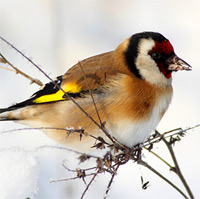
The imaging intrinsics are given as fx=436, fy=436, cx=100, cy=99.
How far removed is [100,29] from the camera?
16.2 feet

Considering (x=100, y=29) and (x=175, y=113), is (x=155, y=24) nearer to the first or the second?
(x=100, y=29)

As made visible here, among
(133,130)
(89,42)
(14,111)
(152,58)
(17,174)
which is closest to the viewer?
(17,174)

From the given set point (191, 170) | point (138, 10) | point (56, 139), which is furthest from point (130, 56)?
point (138, 10)

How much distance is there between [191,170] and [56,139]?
1.42 meters

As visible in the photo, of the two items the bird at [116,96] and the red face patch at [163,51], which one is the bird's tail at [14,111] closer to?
the bird at [116,96]

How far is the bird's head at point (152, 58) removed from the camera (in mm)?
2117

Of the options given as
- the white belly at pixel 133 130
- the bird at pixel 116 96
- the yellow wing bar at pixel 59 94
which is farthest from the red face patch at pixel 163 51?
the yellow wing bar at pixel 59 94

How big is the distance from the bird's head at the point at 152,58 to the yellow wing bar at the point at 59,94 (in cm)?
30

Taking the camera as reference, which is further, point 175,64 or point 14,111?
point 14,111

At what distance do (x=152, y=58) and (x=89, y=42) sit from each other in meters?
2.55

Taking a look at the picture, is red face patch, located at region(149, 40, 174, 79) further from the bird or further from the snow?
the snow

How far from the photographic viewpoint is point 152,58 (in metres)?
2.19

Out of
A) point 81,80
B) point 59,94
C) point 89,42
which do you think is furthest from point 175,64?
point 89,42

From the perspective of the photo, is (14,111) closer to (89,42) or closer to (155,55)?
(155,55)
